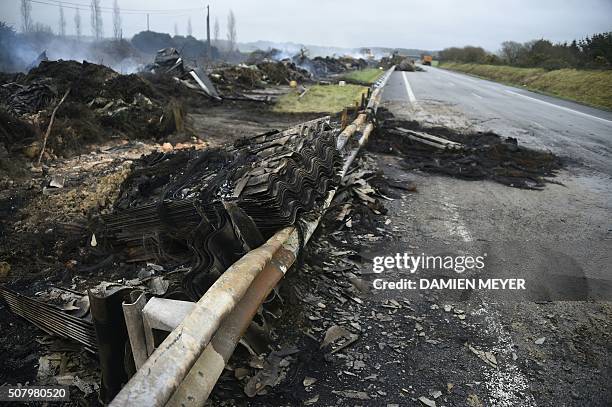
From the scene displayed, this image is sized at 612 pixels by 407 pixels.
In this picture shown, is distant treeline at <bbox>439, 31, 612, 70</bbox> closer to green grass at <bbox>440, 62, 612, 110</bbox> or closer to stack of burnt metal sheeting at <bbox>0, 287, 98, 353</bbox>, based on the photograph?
green grass at <bbox>440, 62, 612, 110</bbox>

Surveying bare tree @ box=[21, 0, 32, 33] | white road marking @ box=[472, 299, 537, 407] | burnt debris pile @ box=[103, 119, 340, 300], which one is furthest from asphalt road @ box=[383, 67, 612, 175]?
bare tree @ box=[21, 0, 32, 33]

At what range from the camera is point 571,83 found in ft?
76.9

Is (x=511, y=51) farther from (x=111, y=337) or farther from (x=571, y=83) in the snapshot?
(x=111, y=337)

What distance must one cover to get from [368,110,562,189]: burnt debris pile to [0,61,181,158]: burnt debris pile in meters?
6.02

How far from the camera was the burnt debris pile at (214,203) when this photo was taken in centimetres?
288

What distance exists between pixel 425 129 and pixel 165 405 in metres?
10.1

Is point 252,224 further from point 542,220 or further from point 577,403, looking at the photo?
point 542,220

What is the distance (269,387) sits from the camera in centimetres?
245

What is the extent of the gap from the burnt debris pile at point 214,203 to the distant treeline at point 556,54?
28.1m

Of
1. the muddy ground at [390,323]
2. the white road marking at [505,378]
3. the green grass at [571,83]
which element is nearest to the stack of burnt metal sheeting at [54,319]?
the muddy ground at [390,323]

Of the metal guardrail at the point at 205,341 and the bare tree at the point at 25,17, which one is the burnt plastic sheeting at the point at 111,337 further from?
the bare tree at the point at 25,17

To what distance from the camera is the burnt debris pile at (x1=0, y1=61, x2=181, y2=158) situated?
846 cm

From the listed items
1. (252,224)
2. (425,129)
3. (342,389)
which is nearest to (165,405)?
(342,389)

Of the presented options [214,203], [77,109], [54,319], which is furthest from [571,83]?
[54,319]
